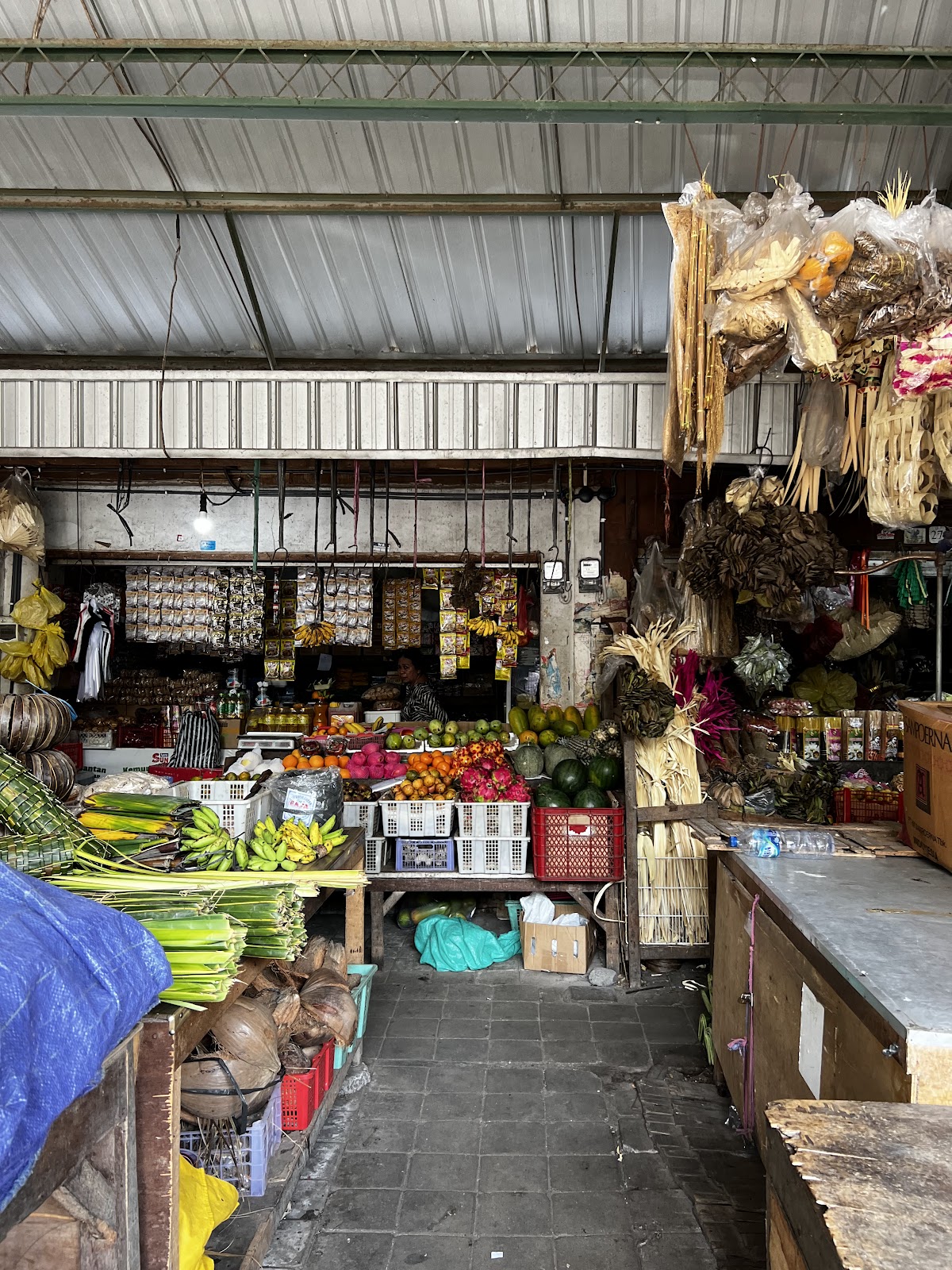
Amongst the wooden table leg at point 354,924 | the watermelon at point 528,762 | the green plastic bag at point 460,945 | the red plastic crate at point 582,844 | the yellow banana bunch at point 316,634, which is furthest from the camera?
the yellow banana bunch at point 316,634

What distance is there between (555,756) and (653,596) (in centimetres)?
151

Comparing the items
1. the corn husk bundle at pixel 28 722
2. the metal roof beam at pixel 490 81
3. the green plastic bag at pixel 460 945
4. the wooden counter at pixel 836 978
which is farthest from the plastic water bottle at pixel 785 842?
the corn husk bundle at pixel 28 722

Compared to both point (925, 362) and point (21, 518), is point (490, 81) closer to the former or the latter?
point (925, 362)

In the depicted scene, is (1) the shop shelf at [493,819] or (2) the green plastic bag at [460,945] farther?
(1) the shop shelf at [493,819]

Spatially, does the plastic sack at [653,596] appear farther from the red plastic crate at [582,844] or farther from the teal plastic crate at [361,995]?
the teal plastic crate at [361,995]

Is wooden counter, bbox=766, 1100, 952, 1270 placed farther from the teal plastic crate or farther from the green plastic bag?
the green plastic bag

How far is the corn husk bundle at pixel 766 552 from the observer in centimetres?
473

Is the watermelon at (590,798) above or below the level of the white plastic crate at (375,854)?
above

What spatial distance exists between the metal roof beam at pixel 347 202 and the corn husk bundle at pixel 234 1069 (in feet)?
14.0

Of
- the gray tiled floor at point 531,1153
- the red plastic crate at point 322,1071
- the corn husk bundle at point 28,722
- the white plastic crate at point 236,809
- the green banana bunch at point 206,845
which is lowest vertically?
the gray tiled floor at point 531,1153

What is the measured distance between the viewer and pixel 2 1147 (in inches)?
51.1

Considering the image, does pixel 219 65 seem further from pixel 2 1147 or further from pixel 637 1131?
pixel 637 1131

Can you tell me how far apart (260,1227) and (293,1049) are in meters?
0.65

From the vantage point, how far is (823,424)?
14.0ft
